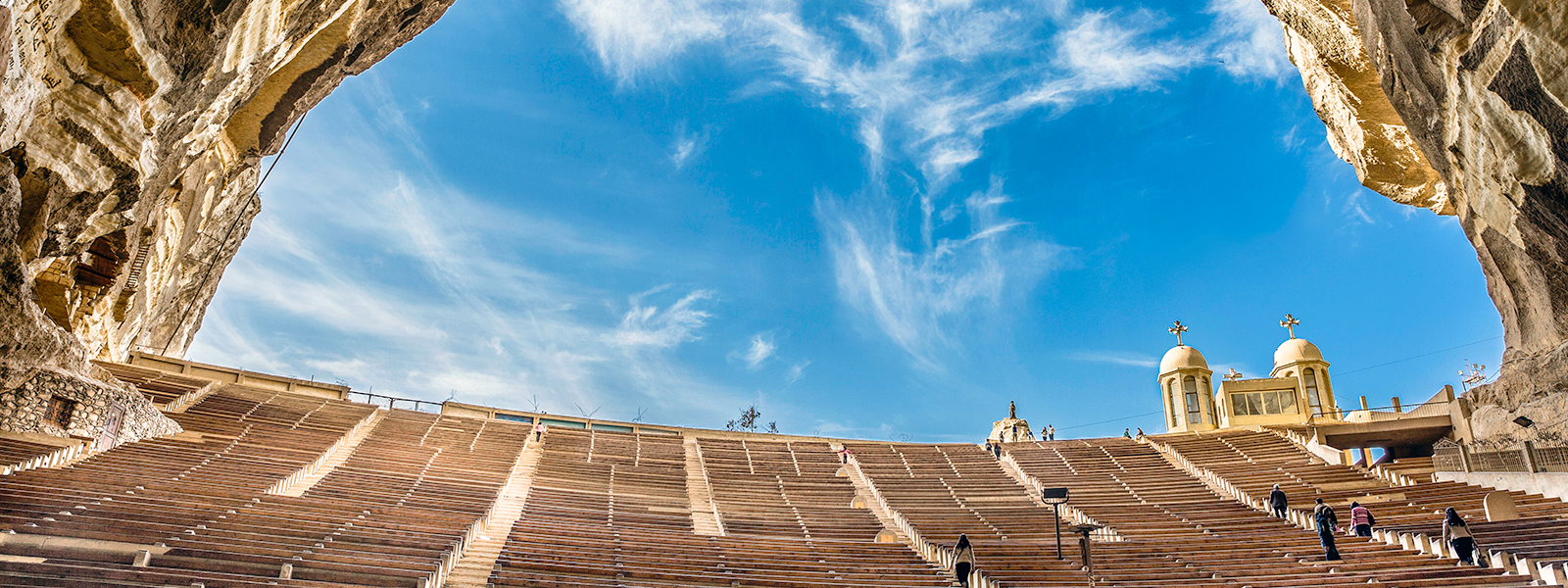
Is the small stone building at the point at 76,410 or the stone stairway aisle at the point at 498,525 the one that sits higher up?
the small stone building at the point at 76,410

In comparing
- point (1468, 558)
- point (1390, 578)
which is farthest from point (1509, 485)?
point (1390, 578)

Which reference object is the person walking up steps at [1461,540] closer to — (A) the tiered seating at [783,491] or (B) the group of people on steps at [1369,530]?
(B) the group of people on steps at [1369,530]

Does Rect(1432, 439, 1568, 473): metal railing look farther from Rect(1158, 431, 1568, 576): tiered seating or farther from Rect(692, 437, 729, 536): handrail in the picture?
Rect(692, 437, 729, 536): handrail

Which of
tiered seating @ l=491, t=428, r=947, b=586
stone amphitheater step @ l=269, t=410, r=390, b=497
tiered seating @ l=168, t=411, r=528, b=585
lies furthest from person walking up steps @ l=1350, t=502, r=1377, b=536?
stone amphitheater step @ l=269, t=410, r=390, b=497

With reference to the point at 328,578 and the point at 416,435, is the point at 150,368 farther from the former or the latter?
the point at 328,578

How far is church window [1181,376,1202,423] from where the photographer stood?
36.7 m

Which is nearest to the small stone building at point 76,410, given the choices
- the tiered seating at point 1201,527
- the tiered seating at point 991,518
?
the tiered seating at point 991,518

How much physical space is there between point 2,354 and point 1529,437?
38787 millimetres

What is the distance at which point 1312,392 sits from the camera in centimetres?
3581

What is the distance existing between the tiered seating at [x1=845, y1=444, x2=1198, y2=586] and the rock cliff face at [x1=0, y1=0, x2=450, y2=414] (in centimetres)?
1974

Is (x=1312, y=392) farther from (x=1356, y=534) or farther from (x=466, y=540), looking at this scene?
(x=466, y=540)

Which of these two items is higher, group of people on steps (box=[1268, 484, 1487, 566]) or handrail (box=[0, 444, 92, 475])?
handrail (box=[0, 444, 92, 475])

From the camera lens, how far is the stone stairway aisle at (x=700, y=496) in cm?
2120

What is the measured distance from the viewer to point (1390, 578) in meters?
13.4
